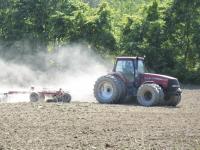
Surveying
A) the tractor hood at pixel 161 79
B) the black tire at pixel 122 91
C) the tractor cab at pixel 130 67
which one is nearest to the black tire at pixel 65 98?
the black tire at pixel 122 91

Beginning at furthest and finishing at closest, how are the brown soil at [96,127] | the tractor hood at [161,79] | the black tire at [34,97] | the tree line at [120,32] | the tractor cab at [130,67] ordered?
the tree line at [120,32] < the black tire at [34,97] < the tractor cab at [130,67] < the tractor hood at [161,79] < the brown soil at [96,127]

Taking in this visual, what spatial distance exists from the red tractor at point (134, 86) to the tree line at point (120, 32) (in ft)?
51.4

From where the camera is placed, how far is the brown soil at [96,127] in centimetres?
1100

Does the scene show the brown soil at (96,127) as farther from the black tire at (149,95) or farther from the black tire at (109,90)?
the black tire at (109,90)

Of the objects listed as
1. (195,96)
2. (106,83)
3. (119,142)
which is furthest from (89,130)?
(195,96)

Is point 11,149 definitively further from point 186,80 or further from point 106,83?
point 186,80

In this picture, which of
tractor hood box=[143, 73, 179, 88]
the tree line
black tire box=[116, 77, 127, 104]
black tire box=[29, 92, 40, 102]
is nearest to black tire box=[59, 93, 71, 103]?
black tire box=[29, 92, 40, 102]

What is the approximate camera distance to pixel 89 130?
12859 millimetres

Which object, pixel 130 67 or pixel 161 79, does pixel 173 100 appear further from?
pixel 130 67

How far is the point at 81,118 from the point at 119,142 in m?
3.90

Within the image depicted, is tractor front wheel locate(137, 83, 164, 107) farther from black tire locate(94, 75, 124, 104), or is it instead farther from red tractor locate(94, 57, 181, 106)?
black tire locate(94, 75, 124, 104)

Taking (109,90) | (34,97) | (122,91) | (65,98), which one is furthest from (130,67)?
(34,97)

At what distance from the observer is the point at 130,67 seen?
20.9 meters

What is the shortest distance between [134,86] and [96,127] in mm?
7687
